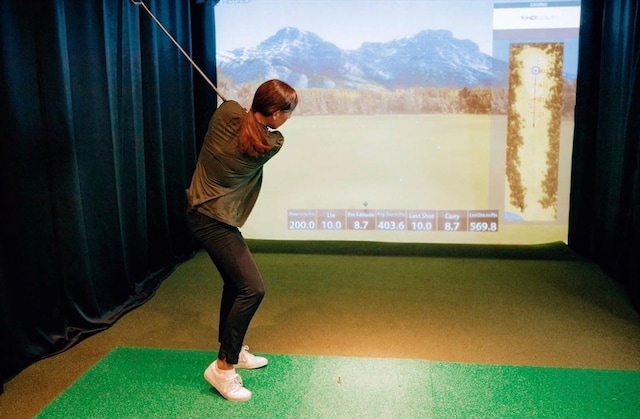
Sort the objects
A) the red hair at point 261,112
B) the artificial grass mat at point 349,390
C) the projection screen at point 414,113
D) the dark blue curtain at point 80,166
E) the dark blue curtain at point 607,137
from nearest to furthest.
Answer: the red hair at point 261,112, the artificial grass mat at point 349,390, the dark blue curtain at point 80,166, the dark blue curtain at point 607,137, the projection screen at point 414,113

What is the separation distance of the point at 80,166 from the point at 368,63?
2.37 meters

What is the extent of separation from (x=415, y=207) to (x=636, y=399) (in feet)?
7.96

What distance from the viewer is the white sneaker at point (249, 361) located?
7.80 feet

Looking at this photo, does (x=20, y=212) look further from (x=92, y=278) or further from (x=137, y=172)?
(x=137, y=172)

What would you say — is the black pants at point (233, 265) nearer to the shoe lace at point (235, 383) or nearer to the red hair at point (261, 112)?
the shoe lace at point (235, 383)

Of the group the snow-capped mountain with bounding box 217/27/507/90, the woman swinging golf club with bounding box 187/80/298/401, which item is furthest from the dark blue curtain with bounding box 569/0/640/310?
the woman swinging golf club with bounding box 187/80/298/401

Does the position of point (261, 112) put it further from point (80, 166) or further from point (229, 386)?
point (80, 166)

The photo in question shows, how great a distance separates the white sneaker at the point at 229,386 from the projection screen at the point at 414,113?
2.45m

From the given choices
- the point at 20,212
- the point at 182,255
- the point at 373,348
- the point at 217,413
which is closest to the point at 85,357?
Answer: the point at 20,212

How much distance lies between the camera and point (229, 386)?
6.94 ft

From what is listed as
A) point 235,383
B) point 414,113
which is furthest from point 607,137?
point 235,383

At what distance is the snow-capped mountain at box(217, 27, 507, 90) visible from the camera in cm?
423

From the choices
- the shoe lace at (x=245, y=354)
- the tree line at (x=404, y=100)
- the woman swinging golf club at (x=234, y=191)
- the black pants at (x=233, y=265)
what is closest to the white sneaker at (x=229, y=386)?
the woman swinging golf club at (x=234, y=191)

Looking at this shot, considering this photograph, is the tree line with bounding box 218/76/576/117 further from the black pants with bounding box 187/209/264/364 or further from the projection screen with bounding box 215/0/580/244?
the black pants with bounding box 187/209/264/364
